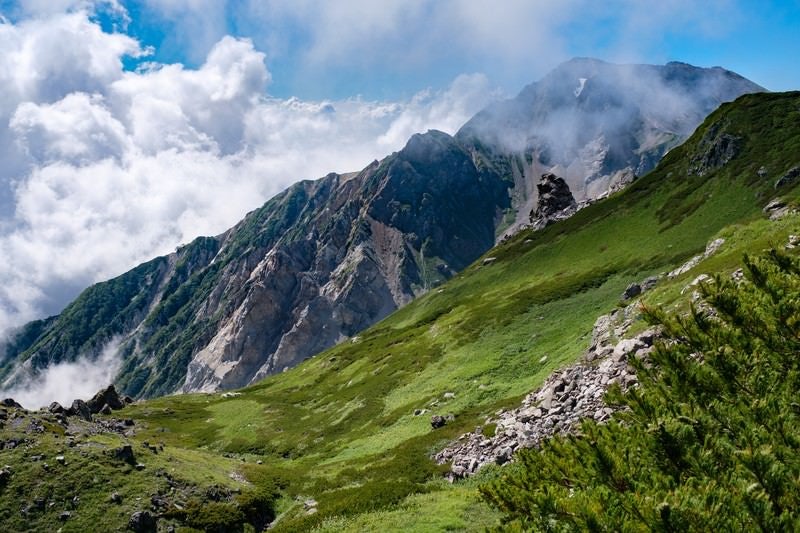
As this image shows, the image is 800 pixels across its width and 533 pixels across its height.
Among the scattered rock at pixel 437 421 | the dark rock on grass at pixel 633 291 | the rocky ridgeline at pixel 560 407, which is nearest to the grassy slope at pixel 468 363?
the scattered rock at pixel 437 421

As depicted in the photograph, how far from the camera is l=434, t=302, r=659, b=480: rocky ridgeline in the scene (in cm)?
2758

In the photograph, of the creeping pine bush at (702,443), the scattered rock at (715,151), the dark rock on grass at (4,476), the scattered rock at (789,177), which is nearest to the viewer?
the creeping pine bush at (702,443)

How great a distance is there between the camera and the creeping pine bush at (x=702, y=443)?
5.55m

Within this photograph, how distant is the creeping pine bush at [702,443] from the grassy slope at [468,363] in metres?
11.4

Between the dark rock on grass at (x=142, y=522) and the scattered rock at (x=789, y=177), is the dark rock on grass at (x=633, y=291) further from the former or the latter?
the dark rock on grass at (x=142, y=522)

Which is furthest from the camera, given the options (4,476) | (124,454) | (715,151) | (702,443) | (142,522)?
(715,151)

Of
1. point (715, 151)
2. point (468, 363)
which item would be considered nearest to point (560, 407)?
point (468, 363)

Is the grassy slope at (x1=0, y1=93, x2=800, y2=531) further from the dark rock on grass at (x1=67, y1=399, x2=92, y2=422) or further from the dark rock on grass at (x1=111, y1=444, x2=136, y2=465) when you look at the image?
the dark rock on grass at (x1=67, y1=399, x2=92, y2=422)

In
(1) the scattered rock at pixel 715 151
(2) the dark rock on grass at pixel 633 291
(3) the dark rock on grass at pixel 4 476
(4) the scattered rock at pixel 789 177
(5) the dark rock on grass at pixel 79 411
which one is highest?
(1) the scattered rock at pixel 715 151

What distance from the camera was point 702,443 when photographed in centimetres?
694

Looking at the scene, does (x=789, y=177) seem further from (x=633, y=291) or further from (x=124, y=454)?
(x=124, y=454)

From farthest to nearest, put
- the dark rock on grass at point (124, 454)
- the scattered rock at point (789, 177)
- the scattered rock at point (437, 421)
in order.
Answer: the scattered rock at point (789, 177)
the scattered rock at point (437, 421)
the dark rock on grass at point (124, 454)

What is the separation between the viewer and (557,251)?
12712 cm

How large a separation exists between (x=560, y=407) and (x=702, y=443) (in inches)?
979
